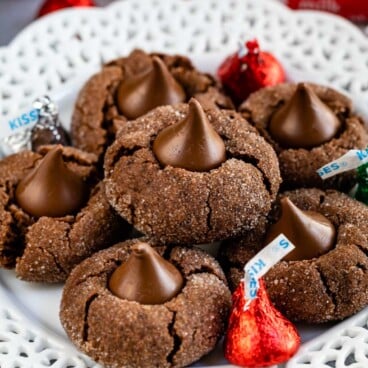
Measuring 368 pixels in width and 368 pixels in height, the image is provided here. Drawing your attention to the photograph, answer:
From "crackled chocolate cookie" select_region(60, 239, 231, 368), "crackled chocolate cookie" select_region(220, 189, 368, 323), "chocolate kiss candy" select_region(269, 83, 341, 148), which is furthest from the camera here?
"chocolate kiss candy" select_region(269, 83, 341, 148)

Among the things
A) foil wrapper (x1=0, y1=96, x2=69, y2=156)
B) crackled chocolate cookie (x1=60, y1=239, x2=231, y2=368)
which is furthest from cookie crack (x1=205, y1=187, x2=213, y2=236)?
foil wrapper (x1=0, y1=96, x2=69, y2=156)

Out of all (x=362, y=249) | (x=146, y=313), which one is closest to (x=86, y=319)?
(x=146, y=313)

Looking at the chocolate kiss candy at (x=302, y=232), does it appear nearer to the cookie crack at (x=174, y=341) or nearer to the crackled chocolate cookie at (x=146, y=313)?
the crackled chocolate cookie at (x=146, y=313)

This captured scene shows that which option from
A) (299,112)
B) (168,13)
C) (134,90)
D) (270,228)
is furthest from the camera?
(168,13)

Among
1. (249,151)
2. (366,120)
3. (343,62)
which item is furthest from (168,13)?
(249,151)

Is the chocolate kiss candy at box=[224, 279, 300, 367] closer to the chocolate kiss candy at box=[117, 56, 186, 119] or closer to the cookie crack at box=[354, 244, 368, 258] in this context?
the cookie crack at box=[354, 244, 368, 258]

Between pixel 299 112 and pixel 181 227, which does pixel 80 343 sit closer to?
pixel 181 227
